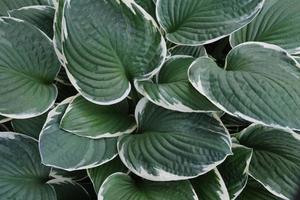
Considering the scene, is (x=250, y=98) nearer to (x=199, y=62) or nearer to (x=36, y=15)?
(x=199, y=62)

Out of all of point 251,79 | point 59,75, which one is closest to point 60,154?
point 59,75

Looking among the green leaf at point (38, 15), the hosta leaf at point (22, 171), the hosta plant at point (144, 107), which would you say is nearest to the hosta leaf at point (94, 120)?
the hosta plant at point (144, 107)

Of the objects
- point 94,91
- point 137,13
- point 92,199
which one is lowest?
point 92,199

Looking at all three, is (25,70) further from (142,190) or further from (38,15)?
(142,190)

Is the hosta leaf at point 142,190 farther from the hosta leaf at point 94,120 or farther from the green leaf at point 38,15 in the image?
the green leaf at point 38,15

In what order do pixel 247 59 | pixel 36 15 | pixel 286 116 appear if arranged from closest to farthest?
pixel 286 116 → pixel 247 59 → pixel 36 15
